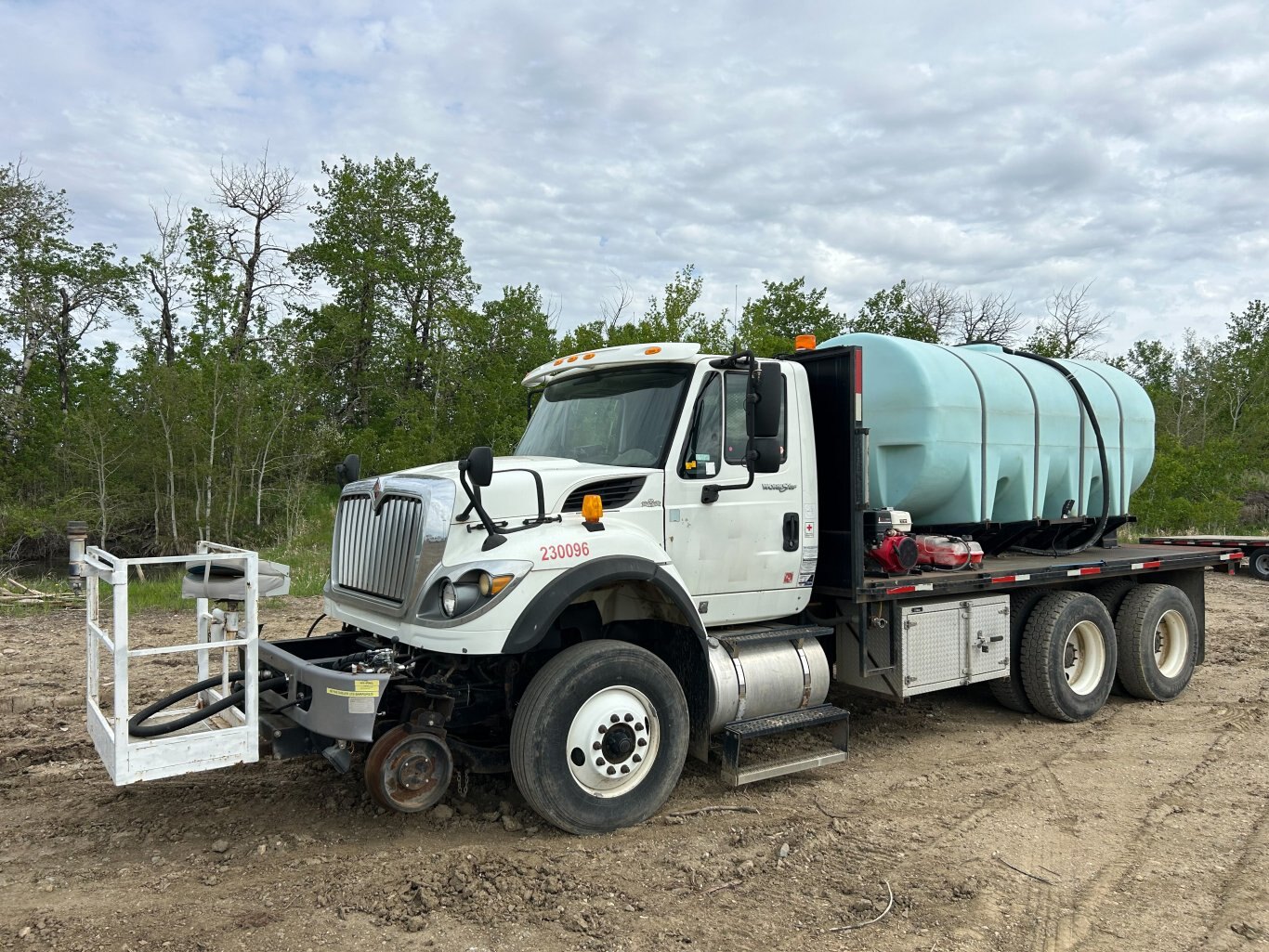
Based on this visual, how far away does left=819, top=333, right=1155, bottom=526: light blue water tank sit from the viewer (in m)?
6.65

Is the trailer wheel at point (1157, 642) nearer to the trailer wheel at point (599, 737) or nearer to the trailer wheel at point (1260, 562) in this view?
the trailer wheel at point (599, 737)

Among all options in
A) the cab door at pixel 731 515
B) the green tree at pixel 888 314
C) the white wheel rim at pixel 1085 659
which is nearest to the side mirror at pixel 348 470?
the cab door at pixel 731 515

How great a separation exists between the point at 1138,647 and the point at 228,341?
23.0 metres

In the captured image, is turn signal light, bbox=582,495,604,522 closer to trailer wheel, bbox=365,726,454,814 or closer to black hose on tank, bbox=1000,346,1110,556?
trailer wheel, bbox=365,726,454,814

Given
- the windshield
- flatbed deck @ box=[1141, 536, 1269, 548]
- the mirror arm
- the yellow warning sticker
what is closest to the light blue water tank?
the windshield

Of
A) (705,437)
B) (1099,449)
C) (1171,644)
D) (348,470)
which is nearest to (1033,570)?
(1099,449)

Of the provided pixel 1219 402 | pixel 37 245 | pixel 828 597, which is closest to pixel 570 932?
pixel 828 597

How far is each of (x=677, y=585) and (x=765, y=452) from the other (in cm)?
100

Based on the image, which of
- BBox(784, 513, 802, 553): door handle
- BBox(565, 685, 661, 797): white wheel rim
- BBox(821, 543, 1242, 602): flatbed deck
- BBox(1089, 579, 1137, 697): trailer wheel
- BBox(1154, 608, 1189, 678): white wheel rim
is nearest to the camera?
BBox(565, 685, 661, 797): white wheel rim

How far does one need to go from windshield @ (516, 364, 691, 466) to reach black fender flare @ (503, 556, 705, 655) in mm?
731

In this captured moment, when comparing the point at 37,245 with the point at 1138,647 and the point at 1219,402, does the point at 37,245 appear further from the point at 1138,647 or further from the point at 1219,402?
the point at 1219,402

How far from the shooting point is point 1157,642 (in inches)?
327

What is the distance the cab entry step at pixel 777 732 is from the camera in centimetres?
519

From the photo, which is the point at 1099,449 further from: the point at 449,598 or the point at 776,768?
the point at 449,598
